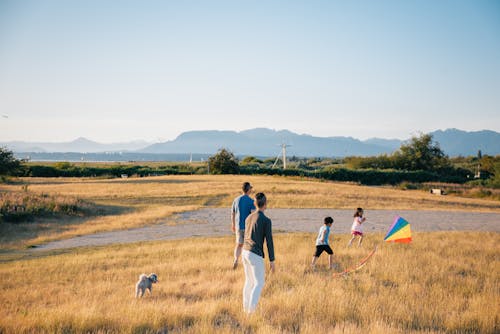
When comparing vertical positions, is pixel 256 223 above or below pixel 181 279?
above

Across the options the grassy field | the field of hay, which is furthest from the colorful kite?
the grassy field

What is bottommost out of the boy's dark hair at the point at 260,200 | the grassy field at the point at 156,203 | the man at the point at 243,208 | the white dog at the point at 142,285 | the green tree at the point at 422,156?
the grassy field at the point at 156,203

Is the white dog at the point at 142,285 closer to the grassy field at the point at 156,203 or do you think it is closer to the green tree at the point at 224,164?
the grassy field at the point at 156,203

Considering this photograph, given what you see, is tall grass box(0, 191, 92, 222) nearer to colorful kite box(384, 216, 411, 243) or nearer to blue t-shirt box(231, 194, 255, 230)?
blue t-shirt box(231, 194, 255, 230)

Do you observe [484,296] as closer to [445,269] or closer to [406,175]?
[445,269]

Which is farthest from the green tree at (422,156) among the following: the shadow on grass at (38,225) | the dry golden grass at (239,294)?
the dry golden grass at (239,294)

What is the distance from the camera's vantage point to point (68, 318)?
7.46 metres

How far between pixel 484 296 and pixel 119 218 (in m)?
21.3

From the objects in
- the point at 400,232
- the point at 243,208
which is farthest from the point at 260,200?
the point at 400,232

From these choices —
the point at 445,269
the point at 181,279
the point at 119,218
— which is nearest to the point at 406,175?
the point at 119,218

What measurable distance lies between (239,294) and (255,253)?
2.38 meters

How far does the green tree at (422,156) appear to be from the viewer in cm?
7894

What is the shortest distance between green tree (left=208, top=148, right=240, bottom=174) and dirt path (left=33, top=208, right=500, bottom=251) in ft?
146

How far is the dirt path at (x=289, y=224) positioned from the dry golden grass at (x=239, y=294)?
12.6 ft
